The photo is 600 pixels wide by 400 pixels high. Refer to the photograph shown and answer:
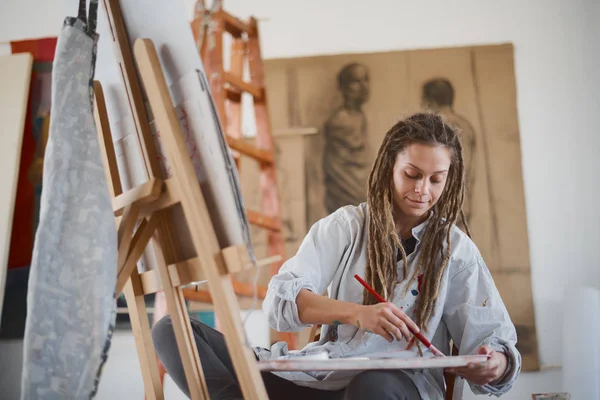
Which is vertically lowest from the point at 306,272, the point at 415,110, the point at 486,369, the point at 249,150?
the point at 486,369

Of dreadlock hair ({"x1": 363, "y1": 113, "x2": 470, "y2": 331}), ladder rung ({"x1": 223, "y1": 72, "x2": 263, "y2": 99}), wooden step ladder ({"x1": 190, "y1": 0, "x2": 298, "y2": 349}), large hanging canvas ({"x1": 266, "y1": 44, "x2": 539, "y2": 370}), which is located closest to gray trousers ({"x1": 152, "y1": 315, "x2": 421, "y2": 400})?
dreadlock hair ({"x1": 363, "y1": 113, "x2": 470, "y2": 331})

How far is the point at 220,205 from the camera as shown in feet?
2.97

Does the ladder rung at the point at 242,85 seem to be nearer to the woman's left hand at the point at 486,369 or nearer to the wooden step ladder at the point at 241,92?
the wooden step ladder at the point at 241,92

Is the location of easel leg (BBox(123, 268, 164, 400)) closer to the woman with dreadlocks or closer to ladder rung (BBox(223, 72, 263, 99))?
the woman with dreadlocks

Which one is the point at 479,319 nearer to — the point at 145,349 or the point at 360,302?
the point at 360,302

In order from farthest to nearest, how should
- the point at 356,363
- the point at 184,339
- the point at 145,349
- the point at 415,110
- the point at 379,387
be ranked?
the point at 415,110 → the point at 145,349 → the point at 184,339 → the point at 379,387 → the point at 356,363

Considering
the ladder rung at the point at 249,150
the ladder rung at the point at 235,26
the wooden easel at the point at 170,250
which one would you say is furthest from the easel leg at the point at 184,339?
the ladder rung at the point at 235,26

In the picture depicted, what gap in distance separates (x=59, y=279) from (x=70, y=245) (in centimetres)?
5

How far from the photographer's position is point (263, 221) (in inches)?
80.5

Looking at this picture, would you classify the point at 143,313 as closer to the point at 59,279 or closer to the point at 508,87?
the point at 59,279

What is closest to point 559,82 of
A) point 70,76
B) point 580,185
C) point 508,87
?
point 508,87

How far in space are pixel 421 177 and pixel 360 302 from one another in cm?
30

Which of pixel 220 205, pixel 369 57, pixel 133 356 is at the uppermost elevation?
pixel 369 57

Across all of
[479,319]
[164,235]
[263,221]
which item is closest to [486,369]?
[479,319]
